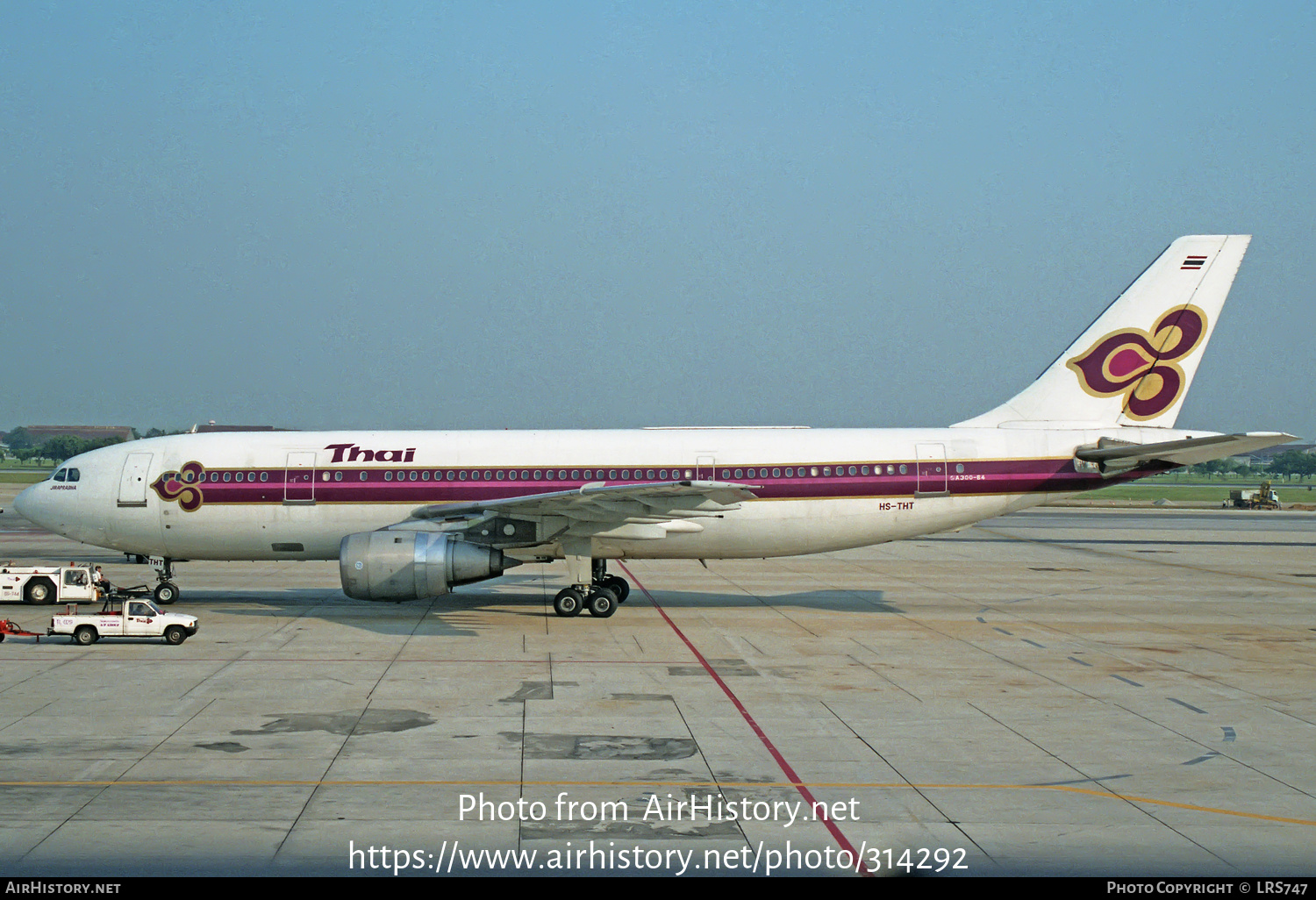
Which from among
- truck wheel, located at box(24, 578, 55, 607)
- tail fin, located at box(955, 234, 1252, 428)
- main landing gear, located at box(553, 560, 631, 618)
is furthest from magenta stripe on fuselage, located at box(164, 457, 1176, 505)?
truck wheel, located at box(24, 578, 55, 607)

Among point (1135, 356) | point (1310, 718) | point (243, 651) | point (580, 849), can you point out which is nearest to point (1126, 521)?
point (1135, 356)

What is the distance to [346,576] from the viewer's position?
22.8 meters

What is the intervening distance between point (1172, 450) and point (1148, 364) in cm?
295

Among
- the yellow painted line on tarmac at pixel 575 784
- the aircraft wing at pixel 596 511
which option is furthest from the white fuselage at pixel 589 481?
the yellow painted line on tarmac at pixel 575 784

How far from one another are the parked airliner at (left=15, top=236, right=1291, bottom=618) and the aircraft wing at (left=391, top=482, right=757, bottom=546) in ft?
0.34

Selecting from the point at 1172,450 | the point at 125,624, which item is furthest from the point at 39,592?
the point at 1172,450

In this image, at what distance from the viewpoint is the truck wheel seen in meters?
25.9

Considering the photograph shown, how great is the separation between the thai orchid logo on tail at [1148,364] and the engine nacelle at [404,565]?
16.2 m

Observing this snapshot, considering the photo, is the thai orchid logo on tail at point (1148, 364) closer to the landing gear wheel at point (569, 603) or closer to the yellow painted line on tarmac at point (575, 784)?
the landing gear wheel at point (569, 603)

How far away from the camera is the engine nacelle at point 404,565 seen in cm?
2277

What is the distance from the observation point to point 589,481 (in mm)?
26031

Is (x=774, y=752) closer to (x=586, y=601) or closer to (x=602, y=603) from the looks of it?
(x=602, y=603)

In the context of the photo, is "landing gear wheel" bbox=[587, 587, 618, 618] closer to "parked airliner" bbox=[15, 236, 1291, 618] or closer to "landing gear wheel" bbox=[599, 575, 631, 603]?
"parked airliner" bbox=[15, 236, 1291, 618]

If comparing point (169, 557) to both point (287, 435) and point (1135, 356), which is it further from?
point (1135, 356)
